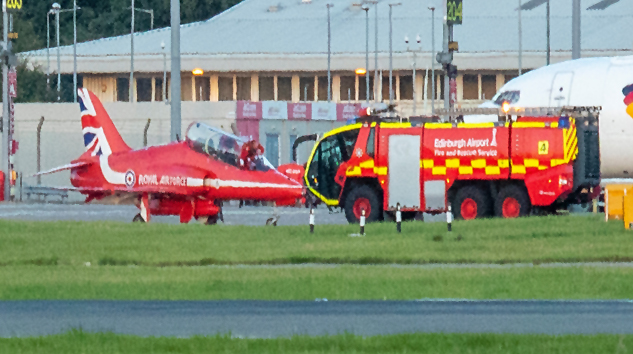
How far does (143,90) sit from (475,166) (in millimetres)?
83827

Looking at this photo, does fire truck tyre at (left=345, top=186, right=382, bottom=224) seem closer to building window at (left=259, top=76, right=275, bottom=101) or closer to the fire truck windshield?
the fire truck windshield

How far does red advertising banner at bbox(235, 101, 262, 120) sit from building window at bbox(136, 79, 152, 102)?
54795mm

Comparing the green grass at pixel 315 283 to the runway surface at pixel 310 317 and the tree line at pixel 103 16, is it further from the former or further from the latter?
the tree line at pixel 103 16

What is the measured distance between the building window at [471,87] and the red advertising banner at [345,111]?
47402 millimetres

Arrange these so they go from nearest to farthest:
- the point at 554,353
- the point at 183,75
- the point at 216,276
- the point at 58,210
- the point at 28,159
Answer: the point at 554,353, the point at 216,276, the point at 58,210, the point at 28,159, the point at 183,75

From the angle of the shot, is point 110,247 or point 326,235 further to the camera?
point 326,235

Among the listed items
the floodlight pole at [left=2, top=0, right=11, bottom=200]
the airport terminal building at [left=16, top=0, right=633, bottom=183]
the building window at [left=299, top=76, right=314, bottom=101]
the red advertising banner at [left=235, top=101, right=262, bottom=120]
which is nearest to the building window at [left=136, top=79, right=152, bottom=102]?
the airport terminal building at [left=16, top=0, right=633, bottom=183]

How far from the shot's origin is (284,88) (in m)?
109

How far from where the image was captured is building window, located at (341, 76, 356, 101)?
107 m

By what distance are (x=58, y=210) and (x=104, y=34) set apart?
96.0 meters

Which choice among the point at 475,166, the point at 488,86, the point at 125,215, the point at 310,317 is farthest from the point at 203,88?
the point at 310,317

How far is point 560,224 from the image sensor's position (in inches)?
1038

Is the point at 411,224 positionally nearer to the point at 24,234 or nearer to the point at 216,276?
the point at 24,234

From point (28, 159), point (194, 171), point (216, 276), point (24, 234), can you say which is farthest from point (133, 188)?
point (28, 159)
